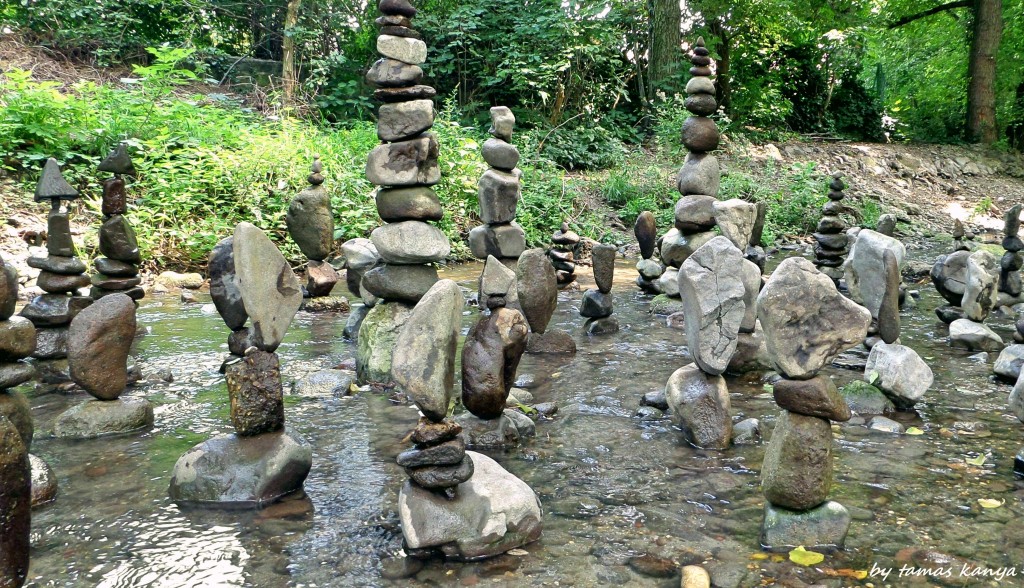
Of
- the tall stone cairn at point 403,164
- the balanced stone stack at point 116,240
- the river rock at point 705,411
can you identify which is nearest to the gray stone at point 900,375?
the river rock at point 705,411

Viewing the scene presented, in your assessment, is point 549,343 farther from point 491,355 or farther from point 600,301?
point 491,355

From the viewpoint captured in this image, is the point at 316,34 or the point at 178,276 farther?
the point at 316,34

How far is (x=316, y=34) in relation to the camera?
17.6m

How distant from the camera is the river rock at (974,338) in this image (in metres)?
6.98

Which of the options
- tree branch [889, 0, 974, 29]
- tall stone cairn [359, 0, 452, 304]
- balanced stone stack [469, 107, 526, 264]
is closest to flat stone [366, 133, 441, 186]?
tall stone cairn [359, 0, 452, 304]

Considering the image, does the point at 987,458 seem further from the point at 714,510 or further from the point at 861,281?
the point at 714,510

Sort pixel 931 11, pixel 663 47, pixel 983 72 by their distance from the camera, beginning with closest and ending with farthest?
pixel 663 47
pixel 983 72
pixel 931 11

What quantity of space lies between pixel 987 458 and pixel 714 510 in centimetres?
179

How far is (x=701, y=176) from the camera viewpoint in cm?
813

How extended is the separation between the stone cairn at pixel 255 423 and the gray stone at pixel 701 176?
16.7ft

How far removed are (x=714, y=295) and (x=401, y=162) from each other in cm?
277

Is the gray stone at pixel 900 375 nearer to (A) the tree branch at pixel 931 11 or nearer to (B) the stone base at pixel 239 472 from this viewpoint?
(B) the stone base at pixel 239 472

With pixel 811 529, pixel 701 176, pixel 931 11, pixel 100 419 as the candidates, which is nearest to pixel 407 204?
pixel 100 419

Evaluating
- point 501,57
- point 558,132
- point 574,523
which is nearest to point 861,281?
point 574,523
